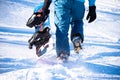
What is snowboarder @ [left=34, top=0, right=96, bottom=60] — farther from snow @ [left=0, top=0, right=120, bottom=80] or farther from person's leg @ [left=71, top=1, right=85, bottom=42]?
snow @ [left=0, top=0, right=120, bottom=80]

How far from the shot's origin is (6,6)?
28.3 feet

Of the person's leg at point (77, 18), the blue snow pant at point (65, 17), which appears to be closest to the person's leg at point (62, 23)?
the blue snow pant at point (65, 17)

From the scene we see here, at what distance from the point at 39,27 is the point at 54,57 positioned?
0.62 metres

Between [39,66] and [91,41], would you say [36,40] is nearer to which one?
[39,66]

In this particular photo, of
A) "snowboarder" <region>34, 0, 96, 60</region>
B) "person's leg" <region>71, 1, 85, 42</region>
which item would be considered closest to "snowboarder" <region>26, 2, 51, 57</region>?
"snowboarder" <region>34, 0, 96, 60</region>

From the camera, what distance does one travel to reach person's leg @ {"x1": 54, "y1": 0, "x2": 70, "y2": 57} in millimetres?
4277

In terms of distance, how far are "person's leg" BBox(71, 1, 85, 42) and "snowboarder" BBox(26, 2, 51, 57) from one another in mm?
437

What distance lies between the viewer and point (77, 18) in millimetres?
4480

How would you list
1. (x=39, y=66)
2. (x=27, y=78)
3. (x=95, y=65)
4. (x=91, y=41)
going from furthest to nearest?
(x=91, y=41), (x=95, y=65), (x=39, y=66), (x=27, y=78)

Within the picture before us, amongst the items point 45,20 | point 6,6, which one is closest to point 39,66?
point 45,20

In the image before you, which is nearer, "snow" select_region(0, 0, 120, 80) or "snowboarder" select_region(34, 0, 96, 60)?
"snow" select_region(0, 0, 120, 80)

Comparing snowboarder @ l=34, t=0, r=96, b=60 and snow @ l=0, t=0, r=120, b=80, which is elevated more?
snowboarder @ l=34, t=0, r=96, b=60

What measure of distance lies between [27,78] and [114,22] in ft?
17.9

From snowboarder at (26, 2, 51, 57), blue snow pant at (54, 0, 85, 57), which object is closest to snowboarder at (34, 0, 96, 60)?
blue snow pant at (54, 0, 85, 57)
